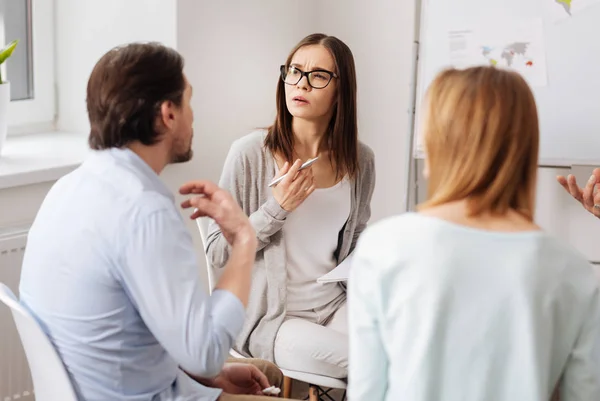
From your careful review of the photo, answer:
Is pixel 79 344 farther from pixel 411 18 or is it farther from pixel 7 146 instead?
pixel 411 18

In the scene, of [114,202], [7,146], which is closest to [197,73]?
[7,146]

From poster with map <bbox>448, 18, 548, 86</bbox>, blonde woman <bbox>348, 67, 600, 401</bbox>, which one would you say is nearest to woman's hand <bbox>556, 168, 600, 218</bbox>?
Answer: poster with map <bbox>448, 18, 548, 86</bbox>

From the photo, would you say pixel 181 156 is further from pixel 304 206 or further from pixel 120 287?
pixel 304 206

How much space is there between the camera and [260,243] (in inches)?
86.2

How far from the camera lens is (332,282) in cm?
227

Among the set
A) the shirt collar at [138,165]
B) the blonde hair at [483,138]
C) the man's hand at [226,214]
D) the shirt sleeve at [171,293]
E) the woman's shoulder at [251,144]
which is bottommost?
the shirt sleeve at [171,293]

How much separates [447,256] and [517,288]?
0.35 feet

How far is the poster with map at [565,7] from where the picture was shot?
2.58m

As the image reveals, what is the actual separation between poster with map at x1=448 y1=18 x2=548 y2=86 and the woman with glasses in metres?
0.57

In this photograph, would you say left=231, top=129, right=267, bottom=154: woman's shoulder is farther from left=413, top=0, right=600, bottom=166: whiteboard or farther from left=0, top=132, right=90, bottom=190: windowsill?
left=413, top=0, right=600, bottom=166: whiteboard

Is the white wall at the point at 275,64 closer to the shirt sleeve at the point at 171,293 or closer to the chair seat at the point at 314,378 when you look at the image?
the chair seat at the point at 314,378

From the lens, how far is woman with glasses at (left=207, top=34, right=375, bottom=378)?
7.03 feet

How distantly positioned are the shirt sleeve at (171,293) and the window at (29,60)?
1.60m

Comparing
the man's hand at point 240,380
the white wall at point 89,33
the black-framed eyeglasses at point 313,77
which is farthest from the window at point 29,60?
the man's hand at point 240,380
